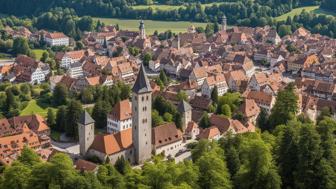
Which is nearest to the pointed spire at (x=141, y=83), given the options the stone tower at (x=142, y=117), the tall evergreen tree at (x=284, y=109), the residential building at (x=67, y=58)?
the stone tower at (x=142, y=117)

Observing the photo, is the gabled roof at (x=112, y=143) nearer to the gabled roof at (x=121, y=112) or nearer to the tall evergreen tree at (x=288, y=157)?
the gabled roof at (x=121, y=112)

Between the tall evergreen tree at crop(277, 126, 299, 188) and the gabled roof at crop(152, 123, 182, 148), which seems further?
the gabled roof at crop(152, 123, 182, 148)

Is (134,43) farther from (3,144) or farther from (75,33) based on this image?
(3,144)

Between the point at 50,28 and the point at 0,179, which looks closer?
the point at 0,179

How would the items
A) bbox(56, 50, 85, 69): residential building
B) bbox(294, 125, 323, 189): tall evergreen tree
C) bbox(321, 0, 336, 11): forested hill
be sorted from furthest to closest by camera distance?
bbox(321, 0, 336, 11): forested hill → bbox(56, 50, 85, 69): residential building → bbox(294, 125, 323, 189): tall evergreen tree

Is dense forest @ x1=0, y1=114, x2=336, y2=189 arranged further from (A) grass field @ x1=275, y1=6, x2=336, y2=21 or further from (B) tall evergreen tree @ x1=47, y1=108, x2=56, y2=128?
(A) grass field @ x1=275, y1=6, x2=336, y2=21

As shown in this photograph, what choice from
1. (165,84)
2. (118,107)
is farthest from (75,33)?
(118,107)

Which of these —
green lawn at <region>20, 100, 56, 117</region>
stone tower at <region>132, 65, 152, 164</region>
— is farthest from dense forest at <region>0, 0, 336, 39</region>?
stone tower at <region>132, 65, 152, 164</region>
